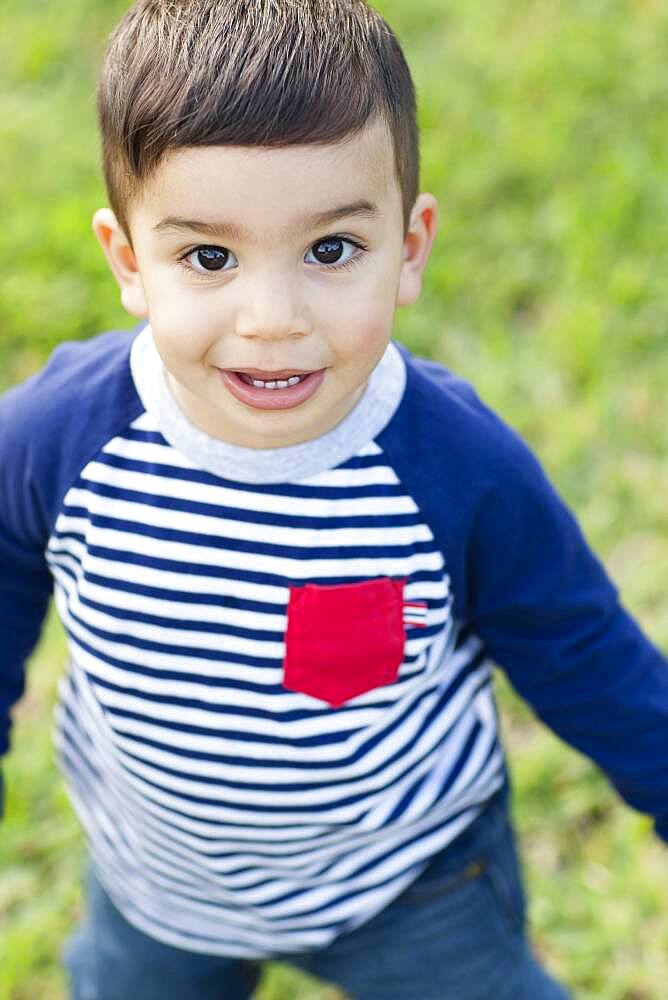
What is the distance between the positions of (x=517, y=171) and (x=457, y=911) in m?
2.03

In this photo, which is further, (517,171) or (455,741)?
(517,171)

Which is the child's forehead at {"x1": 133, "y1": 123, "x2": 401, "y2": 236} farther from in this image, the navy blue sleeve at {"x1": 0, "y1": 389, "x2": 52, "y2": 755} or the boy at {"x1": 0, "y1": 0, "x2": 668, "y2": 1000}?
the navy blue sleeve at {"x1": 0, "y1": 389, "x2": 52, "y2": 755}

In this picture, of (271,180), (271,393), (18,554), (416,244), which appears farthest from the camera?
(18,554)

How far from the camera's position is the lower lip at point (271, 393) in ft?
3.97

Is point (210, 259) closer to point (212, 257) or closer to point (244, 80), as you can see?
point (212, 257)

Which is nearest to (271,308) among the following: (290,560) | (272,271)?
(272,271)

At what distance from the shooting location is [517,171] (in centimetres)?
319

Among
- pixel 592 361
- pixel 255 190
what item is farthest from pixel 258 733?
pixel 592 361

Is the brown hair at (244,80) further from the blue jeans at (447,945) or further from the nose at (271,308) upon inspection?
the blue jeans at (447,945)

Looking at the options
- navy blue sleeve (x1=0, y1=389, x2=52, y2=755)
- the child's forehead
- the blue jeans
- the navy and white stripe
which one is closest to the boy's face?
Answer: the child's forehead

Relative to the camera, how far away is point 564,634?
1.41m

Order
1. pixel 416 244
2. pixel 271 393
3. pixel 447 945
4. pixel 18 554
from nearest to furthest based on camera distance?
pixel 271 393
pixel 416 244
pixel 18 554
pixel 447 945

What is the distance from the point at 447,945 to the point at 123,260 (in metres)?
0.84

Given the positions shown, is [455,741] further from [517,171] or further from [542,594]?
[517,171]
